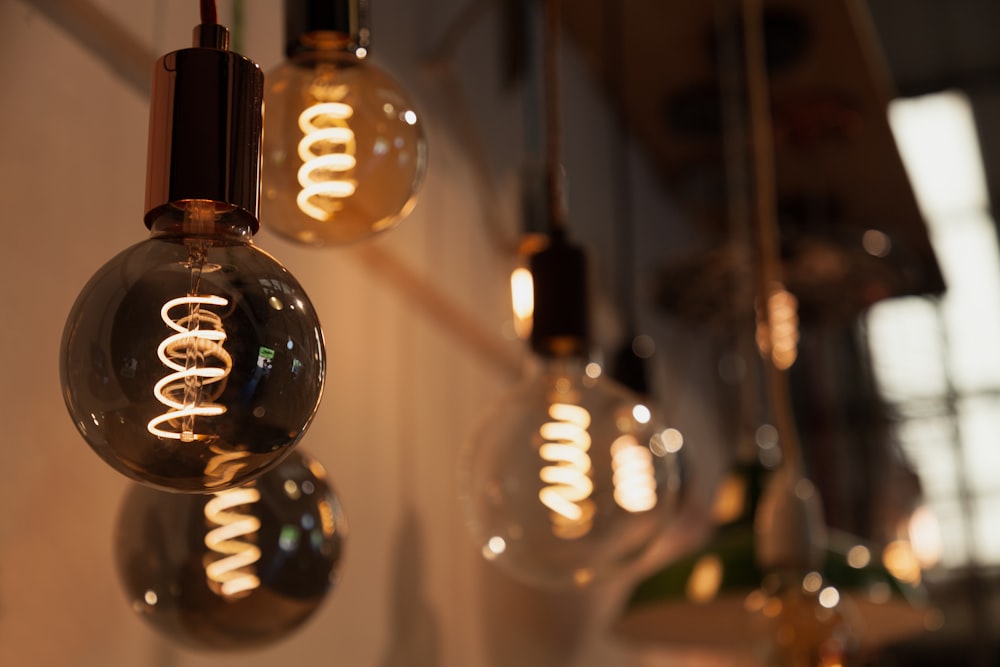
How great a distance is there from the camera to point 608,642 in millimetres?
1691

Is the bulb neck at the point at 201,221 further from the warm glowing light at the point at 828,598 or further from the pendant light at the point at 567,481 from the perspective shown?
the warm glowing light at the point at 828,598

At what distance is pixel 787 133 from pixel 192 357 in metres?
1.63

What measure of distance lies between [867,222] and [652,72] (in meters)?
0.63

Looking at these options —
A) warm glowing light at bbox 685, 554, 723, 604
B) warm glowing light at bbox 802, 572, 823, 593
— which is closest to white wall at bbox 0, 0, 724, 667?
warm glowing light at bbox 685, 554, 723, 604

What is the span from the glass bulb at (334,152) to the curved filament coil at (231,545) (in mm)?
112

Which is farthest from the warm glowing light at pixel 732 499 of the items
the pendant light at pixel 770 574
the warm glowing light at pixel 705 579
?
the warm glowing light at pixel 705 579

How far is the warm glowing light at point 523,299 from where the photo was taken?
0.71 m

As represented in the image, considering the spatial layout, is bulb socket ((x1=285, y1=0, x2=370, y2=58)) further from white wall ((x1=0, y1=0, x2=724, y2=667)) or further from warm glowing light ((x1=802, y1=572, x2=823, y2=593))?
warm glowing light ((x1=802, y1=572, x2=823, y2=593))

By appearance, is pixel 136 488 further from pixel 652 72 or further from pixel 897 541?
pixel 897 541

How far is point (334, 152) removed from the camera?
18.9 inches

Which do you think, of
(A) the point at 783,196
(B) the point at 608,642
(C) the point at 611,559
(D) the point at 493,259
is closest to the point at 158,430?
(C) the point at 611,559

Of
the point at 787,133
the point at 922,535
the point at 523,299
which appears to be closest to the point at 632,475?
the point at 523,299

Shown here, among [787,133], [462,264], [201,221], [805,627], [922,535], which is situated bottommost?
[805,627]

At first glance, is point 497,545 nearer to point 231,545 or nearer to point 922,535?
point 231,545
